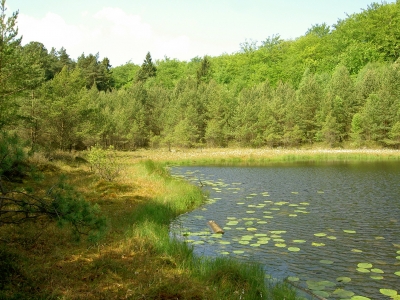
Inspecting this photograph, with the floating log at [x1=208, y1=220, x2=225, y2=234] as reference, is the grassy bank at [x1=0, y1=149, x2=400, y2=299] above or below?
above

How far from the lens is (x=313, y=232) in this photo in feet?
40.5

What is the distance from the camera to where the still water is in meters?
8.45

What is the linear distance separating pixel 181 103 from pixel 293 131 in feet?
68.8

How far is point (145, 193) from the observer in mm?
16703

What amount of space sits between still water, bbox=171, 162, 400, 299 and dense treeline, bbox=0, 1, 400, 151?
13.6 metres

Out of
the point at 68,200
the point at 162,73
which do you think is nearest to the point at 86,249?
the point at 68,200

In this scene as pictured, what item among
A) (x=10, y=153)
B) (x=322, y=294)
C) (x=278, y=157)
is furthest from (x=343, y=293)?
(x=278, y=157)

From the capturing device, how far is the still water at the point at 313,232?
845 centimetres

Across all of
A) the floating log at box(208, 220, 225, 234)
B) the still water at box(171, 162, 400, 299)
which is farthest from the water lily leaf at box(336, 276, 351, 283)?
the floating log at box(208, 220, 225, 234)

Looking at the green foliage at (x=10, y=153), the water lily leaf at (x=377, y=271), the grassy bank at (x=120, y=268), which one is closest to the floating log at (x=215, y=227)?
the grassy bank at (x=120, y=268)

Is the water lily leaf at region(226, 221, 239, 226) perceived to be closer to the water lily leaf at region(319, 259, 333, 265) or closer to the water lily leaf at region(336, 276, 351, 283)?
the water lily leaf at region(319, 259, 333, 265)

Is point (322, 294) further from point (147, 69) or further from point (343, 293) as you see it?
point (147, 69)

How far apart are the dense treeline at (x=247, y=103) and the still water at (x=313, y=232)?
536 inches

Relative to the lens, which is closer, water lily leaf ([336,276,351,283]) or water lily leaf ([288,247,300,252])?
water lily leaf ([336,276,351,283])
